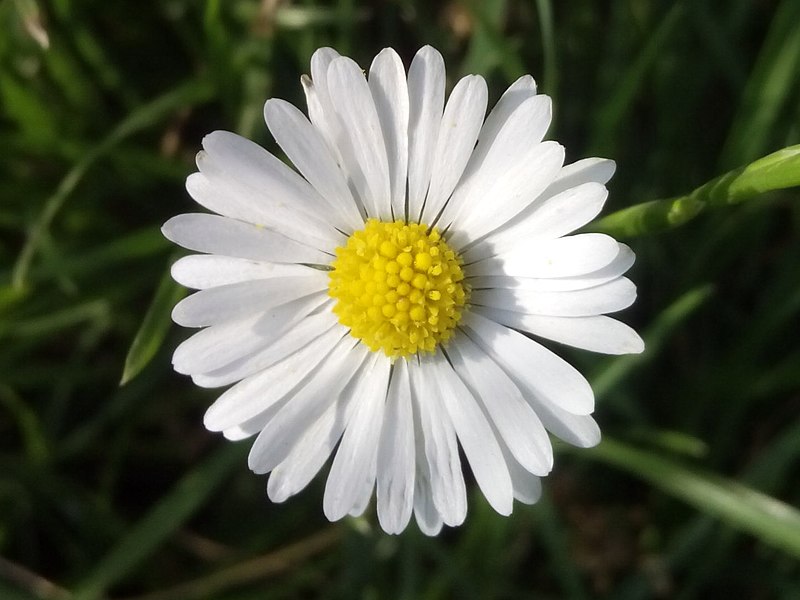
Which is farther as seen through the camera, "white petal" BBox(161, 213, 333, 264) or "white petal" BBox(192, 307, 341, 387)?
"white petal" BBox(192, 307, 341, 387)

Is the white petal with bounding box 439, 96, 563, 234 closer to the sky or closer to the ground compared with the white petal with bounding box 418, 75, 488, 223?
closer to the ground

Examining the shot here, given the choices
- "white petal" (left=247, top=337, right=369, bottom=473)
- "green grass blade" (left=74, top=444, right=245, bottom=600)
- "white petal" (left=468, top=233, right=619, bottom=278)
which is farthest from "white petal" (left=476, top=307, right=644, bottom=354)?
"green grass blade" (left=74, top=444, right=245, bottom=600)

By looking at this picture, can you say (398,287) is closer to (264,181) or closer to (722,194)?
(264,181)

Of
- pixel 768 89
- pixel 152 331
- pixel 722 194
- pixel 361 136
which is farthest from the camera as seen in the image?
pixel 768 89

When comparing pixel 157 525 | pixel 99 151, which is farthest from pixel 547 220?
pixel 157 525

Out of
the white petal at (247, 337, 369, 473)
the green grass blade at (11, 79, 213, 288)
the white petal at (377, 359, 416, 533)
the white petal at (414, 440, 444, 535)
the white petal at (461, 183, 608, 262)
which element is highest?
the green grass blade at (11, 79, 213, 288)

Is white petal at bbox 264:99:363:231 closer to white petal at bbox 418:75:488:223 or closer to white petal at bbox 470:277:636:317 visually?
white petal at bbox 418:75:488:223

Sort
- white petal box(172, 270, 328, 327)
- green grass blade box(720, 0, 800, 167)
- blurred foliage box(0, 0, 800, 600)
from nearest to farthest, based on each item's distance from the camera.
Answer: white petal box(172, 270, 328, 327) → green grass blade box(720, 0, 800, 167) → blurred foliage box(0, 0, 800, 600)

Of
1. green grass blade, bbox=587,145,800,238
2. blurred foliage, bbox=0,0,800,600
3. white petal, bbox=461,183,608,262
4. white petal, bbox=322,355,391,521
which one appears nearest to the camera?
green grass blade, bbox=587,145,800,238
